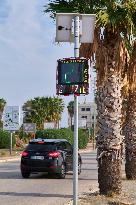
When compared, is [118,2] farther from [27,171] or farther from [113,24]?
[27,171]

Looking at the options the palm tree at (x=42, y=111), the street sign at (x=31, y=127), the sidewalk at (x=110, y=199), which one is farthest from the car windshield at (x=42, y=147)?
the palm tree at (x=42, y=111)

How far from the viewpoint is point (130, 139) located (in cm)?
2130

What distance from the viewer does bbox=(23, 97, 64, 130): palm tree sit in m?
96.6

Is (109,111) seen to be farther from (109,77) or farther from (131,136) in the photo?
(131,136)

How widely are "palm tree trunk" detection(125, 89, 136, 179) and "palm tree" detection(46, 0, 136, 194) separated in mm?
4448

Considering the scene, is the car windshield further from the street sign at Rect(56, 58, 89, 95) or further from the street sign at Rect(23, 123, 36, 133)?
the street sign at Rect(23, 123, 36, 133)

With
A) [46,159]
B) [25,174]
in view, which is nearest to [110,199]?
[46,159]

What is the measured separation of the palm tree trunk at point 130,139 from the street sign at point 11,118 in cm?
2847

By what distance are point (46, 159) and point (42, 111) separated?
245ft

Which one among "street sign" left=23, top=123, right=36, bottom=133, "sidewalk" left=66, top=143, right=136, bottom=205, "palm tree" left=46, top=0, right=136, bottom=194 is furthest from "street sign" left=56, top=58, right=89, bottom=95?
"street sign" left=23, top=123, right=36, bottom=133

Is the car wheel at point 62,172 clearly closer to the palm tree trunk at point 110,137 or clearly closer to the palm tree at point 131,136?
the palm tree at point 131,136

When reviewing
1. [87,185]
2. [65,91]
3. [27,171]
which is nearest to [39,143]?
[27,171]

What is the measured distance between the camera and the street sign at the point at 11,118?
4928cm

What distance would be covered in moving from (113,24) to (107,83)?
5.58 ft
